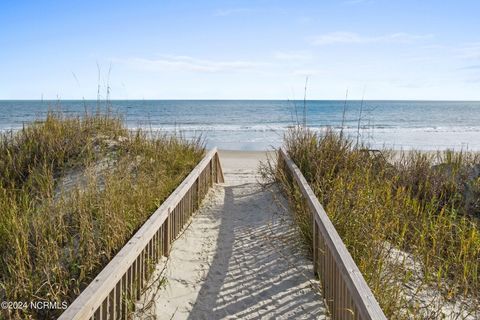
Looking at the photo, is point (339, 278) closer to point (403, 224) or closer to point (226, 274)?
point (226, 274)

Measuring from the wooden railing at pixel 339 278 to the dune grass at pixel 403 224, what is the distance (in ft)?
0.89

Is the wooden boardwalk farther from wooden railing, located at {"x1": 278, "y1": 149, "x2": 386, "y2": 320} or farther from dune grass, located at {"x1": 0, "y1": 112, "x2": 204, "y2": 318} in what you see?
dune grass, located at {"x1": 0, "y1": 112, "x2": 204, "y2": 318}

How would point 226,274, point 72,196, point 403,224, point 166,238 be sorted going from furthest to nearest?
point 403,224
point 72,196
point 166,238
point 226,274

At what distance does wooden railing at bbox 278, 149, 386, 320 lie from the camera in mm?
2111

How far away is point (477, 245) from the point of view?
399 centimetres

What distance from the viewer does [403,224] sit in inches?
186

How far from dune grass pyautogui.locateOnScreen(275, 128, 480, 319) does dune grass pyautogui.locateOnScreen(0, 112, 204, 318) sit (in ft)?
6.09

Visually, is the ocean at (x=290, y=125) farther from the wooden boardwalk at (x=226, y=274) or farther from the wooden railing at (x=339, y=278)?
A: the wooden railing at (x=339, y=278)

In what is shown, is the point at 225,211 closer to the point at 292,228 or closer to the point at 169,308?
the point at 292,228

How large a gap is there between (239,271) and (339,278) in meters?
1.40

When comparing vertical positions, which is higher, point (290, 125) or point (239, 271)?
point (290, 125)

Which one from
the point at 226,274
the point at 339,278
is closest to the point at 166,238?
the point at 226,274

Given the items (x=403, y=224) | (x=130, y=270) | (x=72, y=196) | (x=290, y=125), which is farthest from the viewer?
(x=290, y=125)

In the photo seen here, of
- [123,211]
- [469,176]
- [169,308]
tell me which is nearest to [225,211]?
[123,211]
